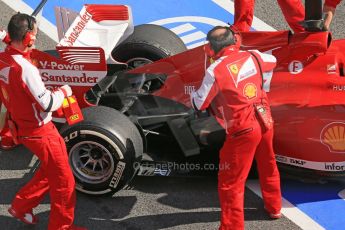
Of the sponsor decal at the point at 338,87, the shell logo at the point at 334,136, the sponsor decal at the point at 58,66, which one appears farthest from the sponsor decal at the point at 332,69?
the sponsor decal at the point at 58,66

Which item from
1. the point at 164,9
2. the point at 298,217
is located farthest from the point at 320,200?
the point at 164,9

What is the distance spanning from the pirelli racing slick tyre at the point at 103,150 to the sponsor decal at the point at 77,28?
91cm

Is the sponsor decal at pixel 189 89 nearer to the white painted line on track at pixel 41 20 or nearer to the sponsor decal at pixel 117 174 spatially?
the sponsor decal at pixel 117 174

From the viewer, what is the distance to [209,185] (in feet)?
18.5

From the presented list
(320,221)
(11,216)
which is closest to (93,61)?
(11,216)

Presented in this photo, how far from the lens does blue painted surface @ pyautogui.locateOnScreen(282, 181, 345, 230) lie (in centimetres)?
524

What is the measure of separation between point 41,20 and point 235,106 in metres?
4.57

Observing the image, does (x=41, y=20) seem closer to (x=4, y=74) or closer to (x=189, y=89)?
(x=189, y=89)

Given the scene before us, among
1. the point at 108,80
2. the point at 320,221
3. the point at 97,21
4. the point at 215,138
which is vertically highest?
the point at 97,21

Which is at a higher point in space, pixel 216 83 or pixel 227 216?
pixel 216 83

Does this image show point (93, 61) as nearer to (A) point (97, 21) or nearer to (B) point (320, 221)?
(A) point (97, 21)

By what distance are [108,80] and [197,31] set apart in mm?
2410

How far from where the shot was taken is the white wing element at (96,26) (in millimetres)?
6012

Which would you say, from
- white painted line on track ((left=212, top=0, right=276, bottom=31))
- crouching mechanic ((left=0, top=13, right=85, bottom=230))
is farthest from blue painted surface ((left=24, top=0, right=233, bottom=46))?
crouching mechanic ((left=0, top=13, right=85, bottom=230))
